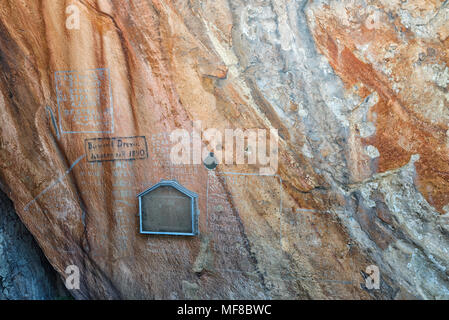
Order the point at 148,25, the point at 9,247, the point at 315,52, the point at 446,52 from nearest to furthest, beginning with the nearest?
the point at 446,52 → the point at 315,52 → the point at 148,25 → the point at 9,247

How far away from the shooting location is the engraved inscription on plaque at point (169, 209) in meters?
2.45

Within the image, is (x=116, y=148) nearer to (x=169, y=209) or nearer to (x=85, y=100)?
(x=85, y=100)

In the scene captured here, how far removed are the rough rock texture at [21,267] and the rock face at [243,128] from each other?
460mm

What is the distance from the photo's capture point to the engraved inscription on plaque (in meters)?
2.45

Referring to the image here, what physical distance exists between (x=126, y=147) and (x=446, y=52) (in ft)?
7.18

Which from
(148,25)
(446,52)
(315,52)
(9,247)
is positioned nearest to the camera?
(446,52)

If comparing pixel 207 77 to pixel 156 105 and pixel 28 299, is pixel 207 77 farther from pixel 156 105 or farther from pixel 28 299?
pixel 28 299

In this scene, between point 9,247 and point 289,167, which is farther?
point 9,247

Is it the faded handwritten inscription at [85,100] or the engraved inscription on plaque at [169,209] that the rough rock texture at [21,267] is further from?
the engraved inscription on plaque at [169,209]

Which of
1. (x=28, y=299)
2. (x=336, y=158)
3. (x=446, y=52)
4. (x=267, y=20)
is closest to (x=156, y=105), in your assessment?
(x=267, y=20)

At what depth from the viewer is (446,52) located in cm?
199

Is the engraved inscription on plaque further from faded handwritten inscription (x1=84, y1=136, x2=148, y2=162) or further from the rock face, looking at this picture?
faded handwritten inscription (x1=84, y1=136, x2=148, y2=162)

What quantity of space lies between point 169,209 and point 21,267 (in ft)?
5.75

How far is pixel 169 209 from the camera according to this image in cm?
248
